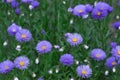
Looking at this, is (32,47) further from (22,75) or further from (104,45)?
(104,45)

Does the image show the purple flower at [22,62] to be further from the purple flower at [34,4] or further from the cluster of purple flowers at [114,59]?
the purple flower at [34,4]

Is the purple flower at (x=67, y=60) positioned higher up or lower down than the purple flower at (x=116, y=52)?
lower down

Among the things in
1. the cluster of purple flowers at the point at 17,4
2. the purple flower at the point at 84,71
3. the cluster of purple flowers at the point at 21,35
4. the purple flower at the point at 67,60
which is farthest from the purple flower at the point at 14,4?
the purple flower at the point at 84,71

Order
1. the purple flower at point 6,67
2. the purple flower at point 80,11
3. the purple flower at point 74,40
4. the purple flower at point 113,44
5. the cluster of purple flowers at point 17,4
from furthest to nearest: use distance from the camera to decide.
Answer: the cluster of purple flowers at point 17,4 < the purple flower at point 80,11 < the purple flower at point 113,44 < the purple flower at point 74,40 < the purple flower at point 6,67

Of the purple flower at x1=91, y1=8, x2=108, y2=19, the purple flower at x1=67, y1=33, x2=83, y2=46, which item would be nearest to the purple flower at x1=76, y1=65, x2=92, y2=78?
the purple flower at x1=67, y1=33, x2=83, y2=46

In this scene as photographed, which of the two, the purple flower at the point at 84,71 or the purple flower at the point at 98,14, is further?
the purple flower at the point at 98,14

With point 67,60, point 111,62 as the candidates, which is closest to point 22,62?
point 67,60

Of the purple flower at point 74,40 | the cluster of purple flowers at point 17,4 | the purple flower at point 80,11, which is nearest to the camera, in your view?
the purple flower at point 74,40

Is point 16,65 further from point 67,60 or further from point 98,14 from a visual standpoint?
point 98,14
